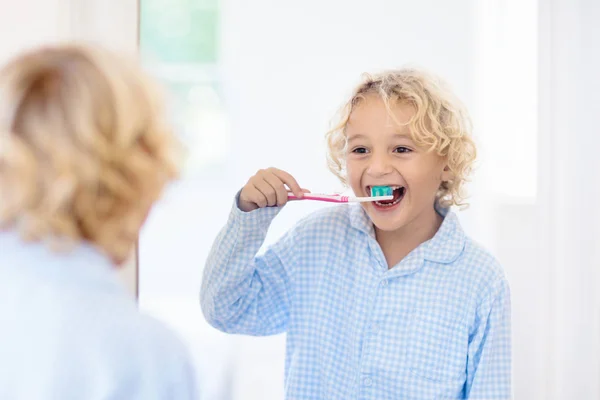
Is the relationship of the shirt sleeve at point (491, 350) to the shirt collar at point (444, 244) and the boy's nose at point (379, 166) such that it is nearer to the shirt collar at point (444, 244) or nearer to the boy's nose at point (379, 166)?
the shirt collar at point (444, 244)

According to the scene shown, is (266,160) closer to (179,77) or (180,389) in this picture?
(179,77)

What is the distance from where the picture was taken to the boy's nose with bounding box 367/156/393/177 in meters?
0.91

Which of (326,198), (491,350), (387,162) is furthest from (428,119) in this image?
(491,350)

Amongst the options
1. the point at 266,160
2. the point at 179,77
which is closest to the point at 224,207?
the point at 266,160

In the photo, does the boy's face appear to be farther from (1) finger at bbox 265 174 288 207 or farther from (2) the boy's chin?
(1) finger at bbox 265 174 288 207

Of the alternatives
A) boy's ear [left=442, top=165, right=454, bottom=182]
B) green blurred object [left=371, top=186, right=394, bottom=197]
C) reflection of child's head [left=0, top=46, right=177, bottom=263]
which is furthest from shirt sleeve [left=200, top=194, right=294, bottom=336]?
reflection of child's head [left=0, top=46, right=177, bottom=263]

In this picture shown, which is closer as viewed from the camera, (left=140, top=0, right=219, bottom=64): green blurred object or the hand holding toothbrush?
the hand holding toothbrush

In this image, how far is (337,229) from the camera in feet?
3.26

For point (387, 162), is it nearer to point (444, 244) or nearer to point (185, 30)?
point (444, 244)

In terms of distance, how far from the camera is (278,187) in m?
0.89

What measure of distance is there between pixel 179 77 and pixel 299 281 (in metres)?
1.31

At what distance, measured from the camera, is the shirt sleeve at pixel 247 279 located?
909 mm

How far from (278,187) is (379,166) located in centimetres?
14

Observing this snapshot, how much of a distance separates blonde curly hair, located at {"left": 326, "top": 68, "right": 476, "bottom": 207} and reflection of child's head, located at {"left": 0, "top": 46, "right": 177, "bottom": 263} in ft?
1.55
